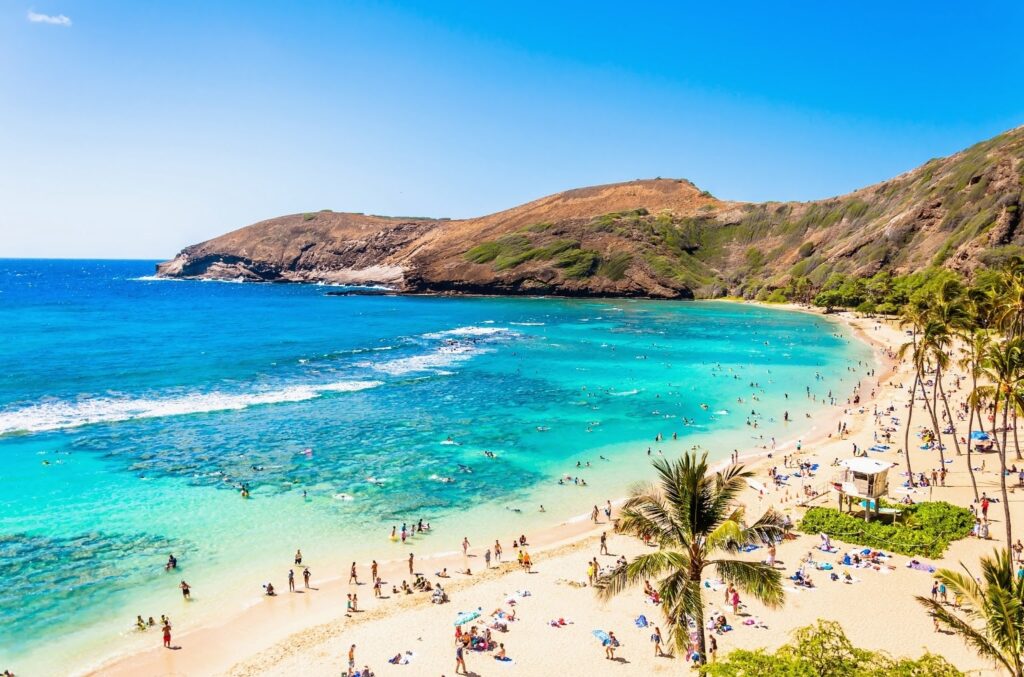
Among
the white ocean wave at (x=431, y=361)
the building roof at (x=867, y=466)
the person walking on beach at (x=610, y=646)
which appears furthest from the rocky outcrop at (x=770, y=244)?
the person walking on beach at (x=610, y=646)

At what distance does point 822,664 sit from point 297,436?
41.8 meters

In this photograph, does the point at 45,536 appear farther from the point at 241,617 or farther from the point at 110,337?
the point at 110,337

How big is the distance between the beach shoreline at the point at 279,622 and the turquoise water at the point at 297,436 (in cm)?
132

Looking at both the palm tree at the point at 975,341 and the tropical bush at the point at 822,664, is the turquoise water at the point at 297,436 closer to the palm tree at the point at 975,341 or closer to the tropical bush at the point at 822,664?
the palm tree at the point at 975,341

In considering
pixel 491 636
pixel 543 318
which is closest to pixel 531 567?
pixel 491 636

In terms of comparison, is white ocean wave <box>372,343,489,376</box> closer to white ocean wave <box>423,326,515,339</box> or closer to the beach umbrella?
white ocean wave <box>423,326,515,339</box>

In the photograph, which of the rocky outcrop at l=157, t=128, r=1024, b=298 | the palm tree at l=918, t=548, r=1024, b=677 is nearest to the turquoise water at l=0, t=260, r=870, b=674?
the palm tree at l=918, t=548, r=1024, b=677

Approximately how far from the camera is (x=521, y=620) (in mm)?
23906

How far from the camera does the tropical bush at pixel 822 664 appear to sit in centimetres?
1164

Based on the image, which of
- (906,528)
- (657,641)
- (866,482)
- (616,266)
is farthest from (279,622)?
(616,266)

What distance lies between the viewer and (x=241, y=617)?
80.6 feet

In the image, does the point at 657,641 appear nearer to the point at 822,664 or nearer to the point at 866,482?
the point at 822,664

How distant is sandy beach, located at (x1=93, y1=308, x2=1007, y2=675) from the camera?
21125 millimetres

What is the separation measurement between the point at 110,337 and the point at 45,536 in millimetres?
70642
